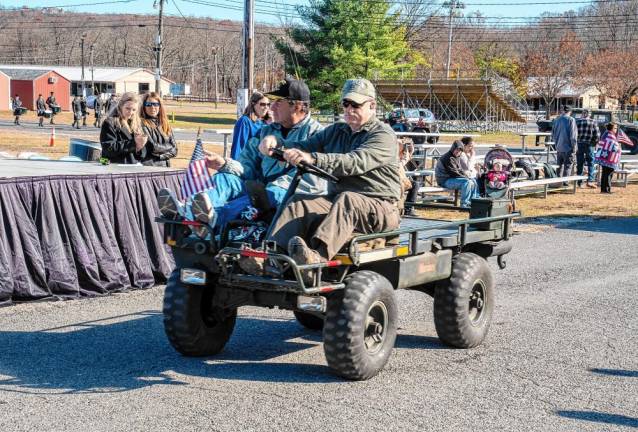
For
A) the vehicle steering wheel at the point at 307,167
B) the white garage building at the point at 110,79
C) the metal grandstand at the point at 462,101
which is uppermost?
the white garage building at the point at 110,79

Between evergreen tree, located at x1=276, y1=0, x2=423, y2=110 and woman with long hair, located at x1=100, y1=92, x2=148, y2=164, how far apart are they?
42.3 metres

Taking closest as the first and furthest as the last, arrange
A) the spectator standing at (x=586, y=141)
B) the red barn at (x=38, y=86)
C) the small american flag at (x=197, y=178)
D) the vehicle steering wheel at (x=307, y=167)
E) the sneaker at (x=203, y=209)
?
1. the vehicle steering wheel at (x=307, y=167)
2. the sneaker at (x=203, y=209)
3. the small american flag at (x=197, y=178)
4. the spectator standing at (x=586, y=141)
5. the red barn at (x=38, y=86)

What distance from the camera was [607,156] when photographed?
21.8m

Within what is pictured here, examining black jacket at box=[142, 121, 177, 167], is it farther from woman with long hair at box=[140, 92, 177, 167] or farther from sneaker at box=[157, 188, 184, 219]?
sneaker at box=[157, 188, 184, 219]

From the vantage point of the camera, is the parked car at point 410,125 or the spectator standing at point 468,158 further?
the parked car at point 410,125

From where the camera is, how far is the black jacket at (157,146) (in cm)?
1120

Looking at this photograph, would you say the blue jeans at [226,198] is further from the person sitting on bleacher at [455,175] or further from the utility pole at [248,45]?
the utility pole at [248,45]

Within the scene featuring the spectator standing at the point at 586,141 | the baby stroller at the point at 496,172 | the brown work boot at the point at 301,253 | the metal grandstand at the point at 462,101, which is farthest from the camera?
the metal grandstand at the point at 462,101

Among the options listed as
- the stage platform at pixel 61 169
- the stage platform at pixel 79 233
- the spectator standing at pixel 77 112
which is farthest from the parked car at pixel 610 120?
the stage platform at pixel 79 233

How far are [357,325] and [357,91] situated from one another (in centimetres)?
171

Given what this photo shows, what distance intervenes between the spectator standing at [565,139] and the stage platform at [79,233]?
47.3 feet

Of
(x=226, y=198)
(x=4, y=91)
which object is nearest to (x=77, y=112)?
(x=4, y=91)

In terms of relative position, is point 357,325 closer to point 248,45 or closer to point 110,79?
point 248,45

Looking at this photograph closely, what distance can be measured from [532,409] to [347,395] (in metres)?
1.18
